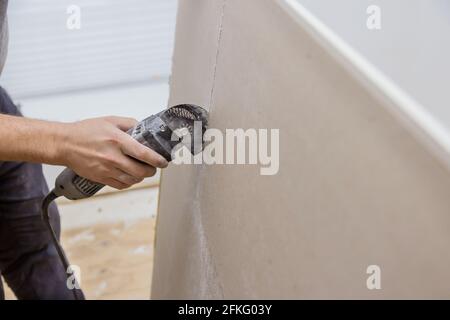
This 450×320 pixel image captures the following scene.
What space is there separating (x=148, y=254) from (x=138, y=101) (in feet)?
1.77

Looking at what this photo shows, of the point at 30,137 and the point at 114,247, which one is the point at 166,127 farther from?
the point at 114,247

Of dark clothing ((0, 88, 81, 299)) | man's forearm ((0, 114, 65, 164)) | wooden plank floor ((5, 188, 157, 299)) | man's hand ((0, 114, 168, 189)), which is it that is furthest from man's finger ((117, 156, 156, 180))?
wooden plank floor ((5, 188, 157, 299))

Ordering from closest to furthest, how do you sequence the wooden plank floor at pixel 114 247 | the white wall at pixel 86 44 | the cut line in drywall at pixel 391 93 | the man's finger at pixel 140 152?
the cut line in drywall at pixel 391 93, the man's finger at pixel 140 152, the white wall at pixel 86 44, the wooden plank floor at pixel 114 247

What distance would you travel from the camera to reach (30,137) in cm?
67

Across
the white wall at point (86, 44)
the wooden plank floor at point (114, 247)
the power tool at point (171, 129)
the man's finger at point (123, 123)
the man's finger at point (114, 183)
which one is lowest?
the wooden plank floor at point (114, 247)

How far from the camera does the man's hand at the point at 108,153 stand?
62 centimetres

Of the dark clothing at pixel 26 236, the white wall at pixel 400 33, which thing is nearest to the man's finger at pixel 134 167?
the white wall at pixel 400 33

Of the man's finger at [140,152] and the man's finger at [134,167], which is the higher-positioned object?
the man's finger at [140,152]

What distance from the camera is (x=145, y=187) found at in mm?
1812

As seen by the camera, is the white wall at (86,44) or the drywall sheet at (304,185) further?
the white wall at (86,44)

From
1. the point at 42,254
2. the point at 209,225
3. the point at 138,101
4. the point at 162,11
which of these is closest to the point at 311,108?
the point at 209,225

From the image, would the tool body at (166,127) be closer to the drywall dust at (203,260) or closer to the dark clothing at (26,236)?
the drywall dust at (203,260)

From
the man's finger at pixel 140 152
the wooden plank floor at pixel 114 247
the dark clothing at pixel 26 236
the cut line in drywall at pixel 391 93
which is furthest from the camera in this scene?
the wooden plank floor at pixel 114 247

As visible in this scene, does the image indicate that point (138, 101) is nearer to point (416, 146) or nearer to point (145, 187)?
point (145, 187)
